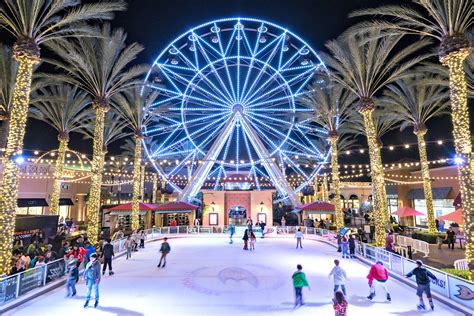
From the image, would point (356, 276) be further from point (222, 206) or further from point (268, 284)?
point (222, 206)

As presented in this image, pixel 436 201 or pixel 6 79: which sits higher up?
pixel 6 79

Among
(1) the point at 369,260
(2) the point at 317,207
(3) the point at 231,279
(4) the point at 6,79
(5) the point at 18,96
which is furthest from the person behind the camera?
(2) the point at 317,207

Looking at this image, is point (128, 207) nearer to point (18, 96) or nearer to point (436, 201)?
point (18, 96)

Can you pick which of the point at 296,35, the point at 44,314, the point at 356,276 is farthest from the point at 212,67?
the point at 44,314

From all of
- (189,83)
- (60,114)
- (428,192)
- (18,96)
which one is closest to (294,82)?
(189,83)

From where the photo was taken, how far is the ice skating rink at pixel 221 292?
7.27 m

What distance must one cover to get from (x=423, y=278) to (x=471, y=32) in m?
13.4

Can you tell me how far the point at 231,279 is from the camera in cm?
1000

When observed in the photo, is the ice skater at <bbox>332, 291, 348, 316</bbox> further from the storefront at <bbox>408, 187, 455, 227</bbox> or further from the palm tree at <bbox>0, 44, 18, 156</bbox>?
the storefront at <bbox>408, 187, 455, 227</bbox>

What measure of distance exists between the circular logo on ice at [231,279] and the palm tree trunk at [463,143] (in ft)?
19.5

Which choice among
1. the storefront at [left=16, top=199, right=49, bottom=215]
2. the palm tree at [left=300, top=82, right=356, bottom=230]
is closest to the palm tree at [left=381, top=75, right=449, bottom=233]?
the palm tree at [left=300, top=82, right=356, bottom=230]

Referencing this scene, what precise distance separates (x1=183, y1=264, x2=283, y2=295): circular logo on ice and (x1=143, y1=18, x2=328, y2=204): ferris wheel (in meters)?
16.2

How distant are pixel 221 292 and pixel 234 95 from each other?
73.9ft

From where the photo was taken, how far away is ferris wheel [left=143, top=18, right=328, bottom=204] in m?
26.6
